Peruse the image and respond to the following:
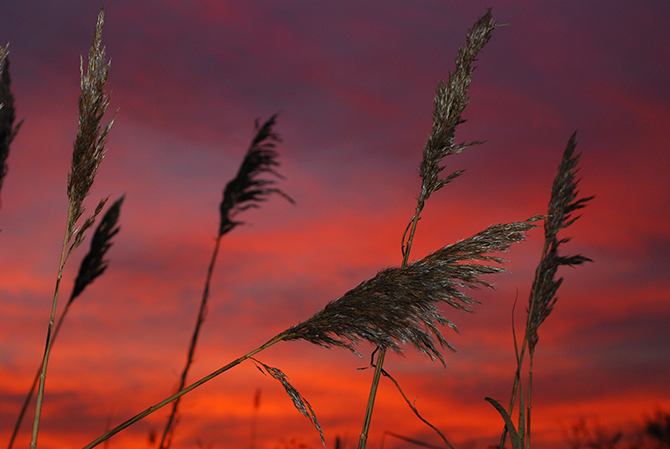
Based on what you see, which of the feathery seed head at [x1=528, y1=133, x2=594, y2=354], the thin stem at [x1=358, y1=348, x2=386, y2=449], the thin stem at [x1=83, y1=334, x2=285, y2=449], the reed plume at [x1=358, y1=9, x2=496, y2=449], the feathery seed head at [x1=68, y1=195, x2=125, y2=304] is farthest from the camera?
the feathery seed head at [x1=68, y1=195, x2=125, y2=304]

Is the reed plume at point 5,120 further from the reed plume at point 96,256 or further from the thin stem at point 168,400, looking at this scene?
the thin stem at point 168,400

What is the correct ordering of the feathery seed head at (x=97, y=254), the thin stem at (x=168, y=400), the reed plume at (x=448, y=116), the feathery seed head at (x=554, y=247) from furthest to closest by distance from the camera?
1. the feathery seed head at (x=97, y=254)
2. the feathery seed head at (x=554, y=247)
3. the reed plume at (x=448, y=116)
4. the thin stem at (x=168, y=400)

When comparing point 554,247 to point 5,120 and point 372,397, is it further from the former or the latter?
point 5,120

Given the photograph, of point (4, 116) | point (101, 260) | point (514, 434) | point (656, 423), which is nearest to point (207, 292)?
point (101, 260)

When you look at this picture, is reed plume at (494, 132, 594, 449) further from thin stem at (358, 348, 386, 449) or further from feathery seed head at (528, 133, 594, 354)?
thin stem at (358, 348, 386, 449)

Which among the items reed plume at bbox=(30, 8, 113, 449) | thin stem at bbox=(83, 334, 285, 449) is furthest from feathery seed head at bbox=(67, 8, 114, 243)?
thin stem at bbox=(83, 334, 285, 449)

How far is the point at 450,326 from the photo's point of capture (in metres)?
2.05

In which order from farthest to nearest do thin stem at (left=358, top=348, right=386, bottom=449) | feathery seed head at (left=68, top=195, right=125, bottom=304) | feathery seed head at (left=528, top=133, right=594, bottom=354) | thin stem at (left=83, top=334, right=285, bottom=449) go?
feathery seed head at (left=68, top=195, right=125, bottom=304)
feathery seed head at (left=528, top=133, right=594, bottom=354)
thin stem at (left=358, top=348, right=386, bottom=449)
thin stem at (left=83, top=334, right=285, bottom=449)

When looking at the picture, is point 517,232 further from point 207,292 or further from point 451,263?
point 207,292

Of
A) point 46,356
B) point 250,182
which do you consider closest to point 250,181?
point 250,182

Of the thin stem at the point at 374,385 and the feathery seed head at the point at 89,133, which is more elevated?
the feathery seed head at the point at 89,133

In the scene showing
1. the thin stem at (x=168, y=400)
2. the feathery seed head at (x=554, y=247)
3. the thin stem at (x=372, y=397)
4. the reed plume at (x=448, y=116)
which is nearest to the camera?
the thin stem at (x=168, y=400)

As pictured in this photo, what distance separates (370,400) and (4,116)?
10.1 ft

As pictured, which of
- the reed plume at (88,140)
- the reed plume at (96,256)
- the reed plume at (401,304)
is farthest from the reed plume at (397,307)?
the reed plume at (96,256)
